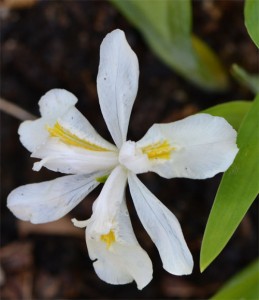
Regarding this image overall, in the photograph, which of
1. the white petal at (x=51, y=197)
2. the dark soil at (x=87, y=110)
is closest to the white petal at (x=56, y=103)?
the white petal at (x=51, y=197)

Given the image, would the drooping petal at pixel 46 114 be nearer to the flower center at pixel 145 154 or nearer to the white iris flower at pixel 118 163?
the white iris flower at pixel 118 163

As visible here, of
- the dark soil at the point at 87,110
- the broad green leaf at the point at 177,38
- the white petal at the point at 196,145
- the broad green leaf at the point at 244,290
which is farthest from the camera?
the dark soil at the point at 87,110

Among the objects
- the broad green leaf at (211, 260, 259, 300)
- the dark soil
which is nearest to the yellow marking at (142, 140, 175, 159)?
the broad green leaf at (211, 260, 259, 300)

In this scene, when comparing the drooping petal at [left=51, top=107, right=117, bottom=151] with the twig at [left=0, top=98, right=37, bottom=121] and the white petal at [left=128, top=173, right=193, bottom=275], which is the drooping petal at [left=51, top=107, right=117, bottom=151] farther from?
the twig at [left=0, top=98, right=37, bottom=121]

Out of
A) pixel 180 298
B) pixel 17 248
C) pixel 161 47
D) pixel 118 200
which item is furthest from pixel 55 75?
pixel 118 200

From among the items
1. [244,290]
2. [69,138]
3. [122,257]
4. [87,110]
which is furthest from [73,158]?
[87,110]

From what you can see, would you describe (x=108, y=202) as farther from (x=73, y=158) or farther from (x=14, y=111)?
(x=14, y=111)
